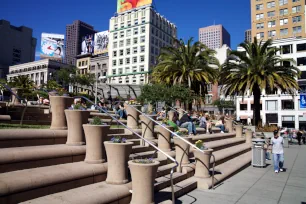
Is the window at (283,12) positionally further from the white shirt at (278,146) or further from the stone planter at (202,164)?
the stone planter at (202,164)

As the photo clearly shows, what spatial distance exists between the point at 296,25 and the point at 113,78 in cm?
5880

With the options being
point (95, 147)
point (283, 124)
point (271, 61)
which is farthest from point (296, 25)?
point (95, 147)

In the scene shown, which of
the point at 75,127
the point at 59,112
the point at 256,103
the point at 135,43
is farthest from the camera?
the point at 135,43

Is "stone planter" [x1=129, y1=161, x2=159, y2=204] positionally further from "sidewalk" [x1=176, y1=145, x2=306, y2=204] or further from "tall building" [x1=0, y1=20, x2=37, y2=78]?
"tall building" [x1=0, y1=20, x2=37, y2=78]

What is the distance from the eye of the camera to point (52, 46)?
113 meters

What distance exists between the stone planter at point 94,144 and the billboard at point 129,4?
90408 millimetres

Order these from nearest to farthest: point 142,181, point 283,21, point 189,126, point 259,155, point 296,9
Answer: point 142,181 < point 259,155 < point 189,126 < point 296,9 < point 283,21

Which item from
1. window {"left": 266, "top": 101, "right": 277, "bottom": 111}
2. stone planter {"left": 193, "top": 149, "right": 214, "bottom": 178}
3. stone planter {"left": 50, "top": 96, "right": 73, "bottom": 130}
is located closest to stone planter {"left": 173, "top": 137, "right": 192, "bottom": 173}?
stone planter {"left": 193, "top": 149, "right": 214, "bottom": 178}

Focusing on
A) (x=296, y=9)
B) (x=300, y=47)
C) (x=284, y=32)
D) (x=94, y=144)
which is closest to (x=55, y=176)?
(x=94, y=144)

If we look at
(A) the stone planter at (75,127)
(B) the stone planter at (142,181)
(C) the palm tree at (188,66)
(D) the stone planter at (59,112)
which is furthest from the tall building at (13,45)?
(B) the stone planter at (142,181)

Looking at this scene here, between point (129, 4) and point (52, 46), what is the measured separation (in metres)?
41.2

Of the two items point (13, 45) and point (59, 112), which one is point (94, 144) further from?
point (13, 45)

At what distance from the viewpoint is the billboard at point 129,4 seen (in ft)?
301

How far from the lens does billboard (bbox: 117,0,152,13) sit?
3617 inches
